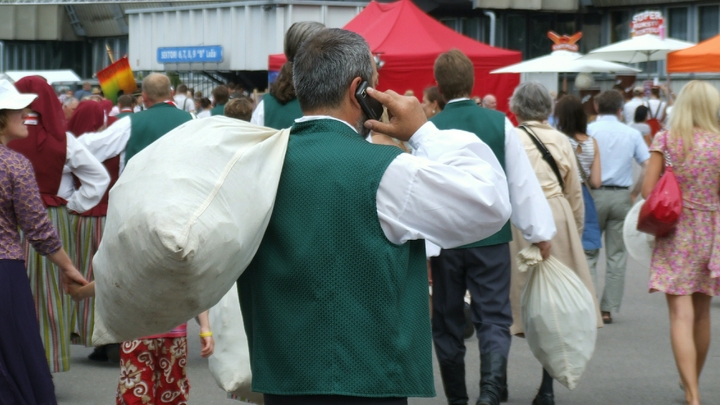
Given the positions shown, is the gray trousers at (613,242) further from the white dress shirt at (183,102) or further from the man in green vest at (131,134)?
the white dress shirt at (183,102)

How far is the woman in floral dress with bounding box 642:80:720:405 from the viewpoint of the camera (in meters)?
5.60

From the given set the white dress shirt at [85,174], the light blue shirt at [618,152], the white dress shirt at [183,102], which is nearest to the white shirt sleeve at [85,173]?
the white dress shirt at [85,174]

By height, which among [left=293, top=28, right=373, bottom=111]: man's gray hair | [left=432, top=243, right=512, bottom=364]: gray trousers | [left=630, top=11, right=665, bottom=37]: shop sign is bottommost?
[left=432, top=243, right=512, bottom=364]: gray trousers

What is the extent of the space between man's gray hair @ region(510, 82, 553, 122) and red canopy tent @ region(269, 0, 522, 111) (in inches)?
295

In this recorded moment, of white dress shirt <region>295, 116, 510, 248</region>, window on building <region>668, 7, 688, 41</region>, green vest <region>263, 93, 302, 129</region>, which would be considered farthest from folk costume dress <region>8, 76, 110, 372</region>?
window on building <region>668, 7, 688, 41</region>

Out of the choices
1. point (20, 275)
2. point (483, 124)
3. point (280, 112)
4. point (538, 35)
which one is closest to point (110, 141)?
point (280, 112)

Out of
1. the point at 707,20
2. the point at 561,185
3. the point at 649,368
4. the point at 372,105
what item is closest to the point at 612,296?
the point at 649,368

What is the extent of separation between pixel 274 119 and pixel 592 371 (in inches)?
108

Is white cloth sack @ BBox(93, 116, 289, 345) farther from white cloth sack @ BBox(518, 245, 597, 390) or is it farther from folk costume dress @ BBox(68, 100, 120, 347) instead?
folk costume dress @ BBox(68, 100, 120, 347)

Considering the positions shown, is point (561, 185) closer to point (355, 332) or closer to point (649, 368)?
point (649, 368)

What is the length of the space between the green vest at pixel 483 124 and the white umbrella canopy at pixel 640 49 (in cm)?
1056

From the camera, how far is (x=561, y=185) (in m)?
6.37

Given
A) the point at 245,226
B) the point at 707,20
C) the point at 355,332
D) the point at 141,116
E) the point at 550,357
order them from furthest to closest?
the point at 707,20, the point at 141,116, the point at 550,357, the point at 355,332, the point at 245,226

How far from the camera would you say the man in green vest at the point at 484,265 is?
5320 millimetres
